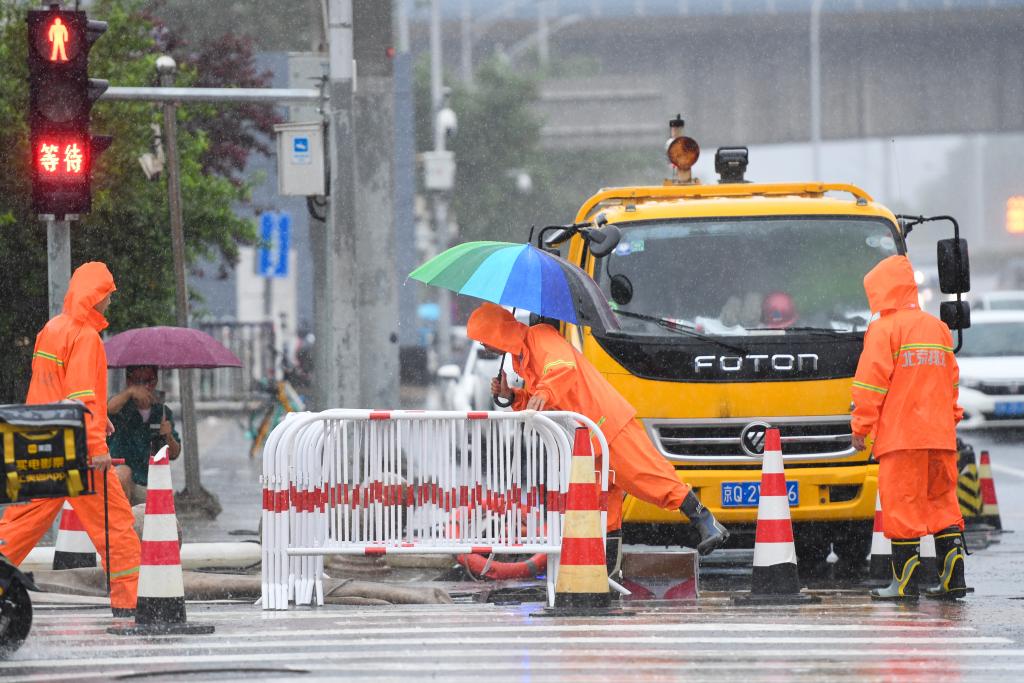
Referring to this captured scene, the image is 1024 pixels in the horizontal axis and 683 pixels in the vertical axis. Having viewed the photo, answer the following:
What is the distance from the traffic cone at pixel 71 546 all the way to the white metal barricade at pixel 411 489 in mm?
2167

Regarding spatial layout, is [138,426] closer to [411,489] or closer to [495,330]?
[411,489]

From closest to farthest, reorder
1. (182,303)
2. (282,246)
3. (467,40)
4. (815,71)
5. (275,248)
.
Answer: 1. (182,303)
2. (275,248)
3. (282,246)
4. (815,71)
5. (467,40)

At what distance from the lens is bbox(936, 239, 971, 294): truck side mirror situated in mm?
11305

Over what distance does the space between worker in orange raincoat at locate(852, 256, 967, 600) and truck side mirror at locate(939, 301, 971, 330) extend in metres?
0.95

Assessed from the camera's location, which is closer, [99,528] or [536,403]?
[99,528]

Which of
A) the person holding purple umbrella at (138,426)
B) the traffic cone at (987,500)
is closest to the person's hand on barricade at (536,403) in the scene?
the person holding purple umbrella at (138,426)

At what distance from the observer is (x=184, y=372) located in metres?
17.8

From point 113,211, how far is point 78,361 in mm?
8669

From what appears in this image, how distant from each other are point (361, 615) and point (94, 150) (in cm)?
439

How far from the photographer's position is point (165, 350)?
553 inches

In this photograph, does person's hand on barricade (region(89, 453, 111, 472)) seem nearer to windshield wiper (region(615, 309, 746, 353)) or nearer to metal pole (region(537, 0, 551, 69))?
windshield wiper (region(615, 309, 746, 353))

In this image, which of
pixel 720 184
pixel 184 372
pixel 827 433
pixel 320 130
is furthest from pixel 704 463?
pixel 184 372

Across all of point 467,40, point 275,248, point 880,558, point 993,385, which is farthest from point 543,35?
point 880,558

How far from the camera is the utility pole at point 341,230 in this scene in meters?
15.0
